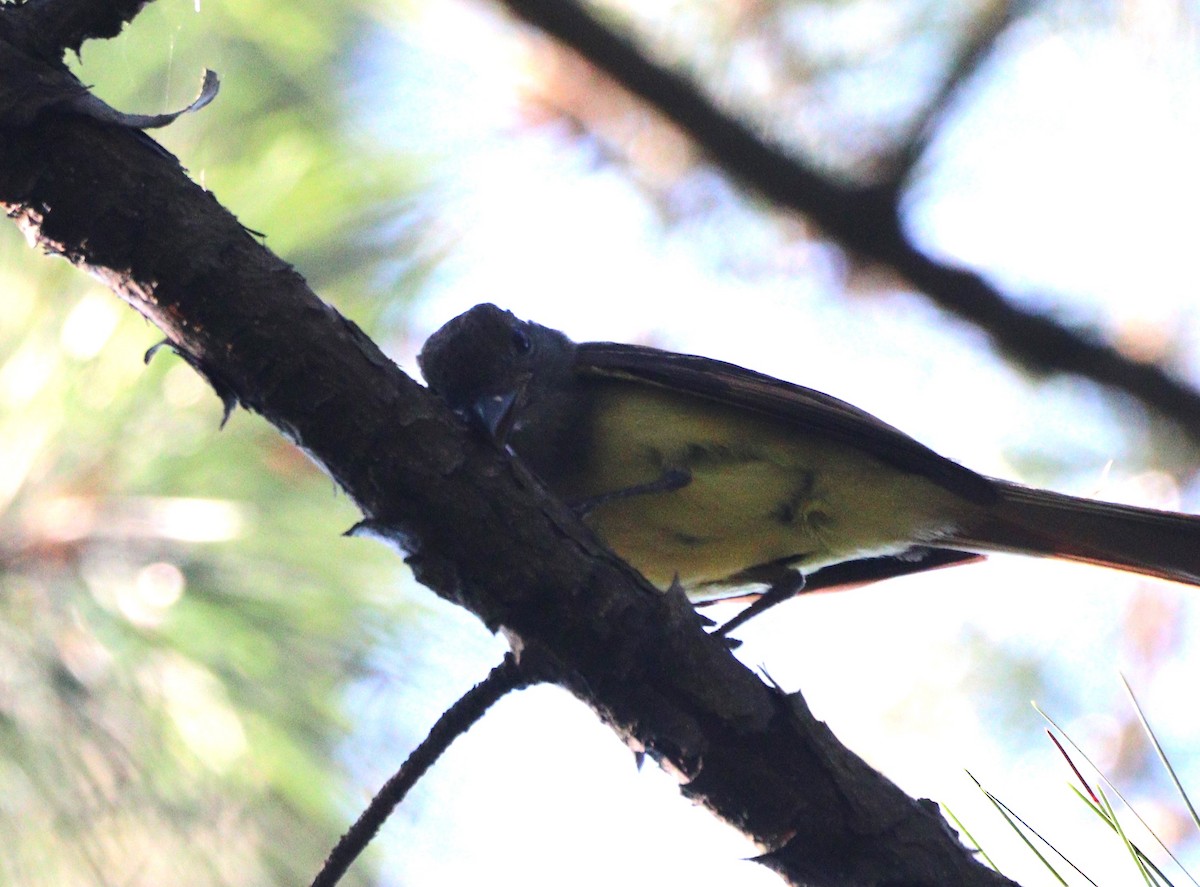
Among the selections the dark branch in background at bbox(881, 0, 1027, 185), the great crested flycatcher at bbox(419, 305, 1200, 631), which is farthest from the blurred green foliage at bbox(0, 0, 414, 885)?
the dark branch in background at bbox(881, 0, 1027, 185)

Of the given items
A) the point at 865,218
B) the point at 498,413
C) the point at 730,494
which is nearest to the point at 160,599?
the point at 498,413

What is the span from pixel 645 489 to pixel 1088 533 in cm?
116

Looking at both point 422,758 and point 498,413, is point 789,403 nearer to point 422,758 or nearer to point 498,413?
point 498,413

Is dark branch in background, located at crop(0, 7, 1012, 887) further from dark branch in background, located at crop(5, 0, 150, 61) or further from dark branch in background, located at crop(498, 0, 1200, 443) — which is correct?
dark branch in background, located at crop(498, 0, 1200, 443)

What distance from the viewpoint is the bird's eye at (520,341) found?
9.51ft

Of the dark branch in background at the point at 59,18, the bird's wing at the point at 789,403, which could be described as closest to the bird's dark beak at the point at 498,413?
the bird's wing at the point at 789,403

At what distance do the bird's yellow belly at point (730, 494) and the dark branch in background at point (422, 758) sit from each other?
898mm

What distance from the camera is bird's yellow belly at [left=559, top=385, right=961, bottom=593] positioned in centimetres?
282

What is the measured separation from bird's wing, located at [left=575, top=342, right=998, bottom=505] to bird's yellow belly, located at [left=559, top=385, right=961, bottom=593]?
35 mm

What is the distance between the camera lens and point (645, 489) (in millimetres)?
2709

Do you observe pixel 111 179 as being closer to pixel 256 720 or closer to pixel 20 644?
pixel 20 644

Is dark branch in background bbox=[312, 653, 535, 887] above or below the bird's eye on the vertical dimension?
below

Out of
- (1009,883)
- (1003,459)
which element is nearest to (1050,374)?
(1003,459)

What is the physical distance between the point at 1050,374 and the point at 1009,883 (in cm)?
164
